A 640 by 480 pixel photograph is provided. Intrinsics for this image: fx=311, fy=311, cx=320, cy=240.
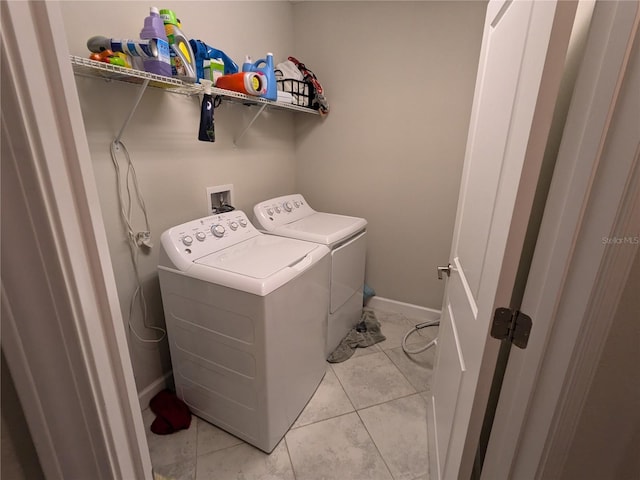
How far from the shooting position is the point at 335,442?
5.13ft

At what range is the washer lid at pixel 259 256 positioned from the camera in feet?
4.45

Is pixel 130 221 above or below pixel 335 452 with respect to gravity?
above

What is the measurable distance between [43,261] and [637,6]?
0.98 m

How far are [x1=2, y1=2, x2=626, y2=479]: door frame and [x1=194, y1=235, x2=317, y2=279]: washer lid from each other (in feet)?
2.38

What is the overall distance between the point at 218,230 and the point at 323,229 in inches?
26.2

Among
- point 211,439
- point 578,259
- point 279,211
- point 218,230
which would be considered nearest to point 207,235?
point 218,230

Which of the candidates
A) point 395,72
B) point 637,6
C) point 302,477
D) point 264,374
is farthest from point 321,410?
point 395,72

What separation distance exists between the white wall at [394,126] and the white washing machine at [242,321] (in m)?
1.04

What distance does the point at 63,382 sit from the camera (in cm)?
52

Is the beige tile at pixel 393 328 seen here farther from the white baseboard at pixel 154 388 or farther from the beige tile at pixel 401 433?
the white baseboard at pixel 154 388

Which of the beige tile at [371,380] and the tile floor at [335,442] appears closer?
the tile floor at [335,442]

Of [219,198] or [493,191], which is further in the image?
[219,198]

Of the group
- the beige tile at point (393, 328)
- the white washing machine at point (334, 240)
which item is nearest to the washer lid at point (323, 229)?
the white washing machine at point (334, 240)

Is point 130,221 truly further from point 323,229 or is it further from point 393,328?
point 393,328
